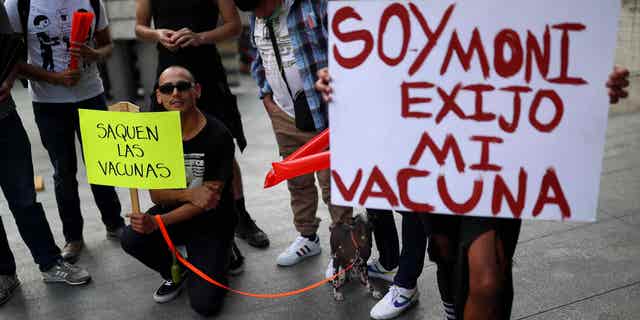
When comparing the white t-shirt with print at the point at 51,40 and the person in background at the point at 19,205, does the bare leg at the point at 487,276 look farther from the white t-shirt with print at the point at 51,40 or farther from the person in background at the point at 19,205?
the white t-shirt with print at the point at 51,40

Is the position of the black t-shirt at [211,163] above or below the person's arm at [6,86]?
below

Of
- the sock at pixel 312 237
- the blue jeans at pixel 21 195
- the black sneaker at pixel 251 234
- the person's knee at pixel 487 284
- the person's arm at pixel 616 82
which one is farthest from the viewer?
the black sneaker at pixel 251 234

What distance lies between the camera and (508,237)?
210cm

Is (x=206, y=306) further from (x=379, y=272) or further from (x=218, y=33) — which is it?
(x=218, y=33)

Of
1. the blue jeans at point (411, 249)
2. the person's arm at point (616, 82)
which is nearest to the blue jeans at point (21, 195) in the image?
the blue jeans at point (411, 249)

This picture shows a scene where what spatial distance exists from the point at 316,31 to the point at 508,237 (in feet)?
4.72

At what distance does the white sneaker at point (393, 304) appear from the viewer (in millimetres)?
2869

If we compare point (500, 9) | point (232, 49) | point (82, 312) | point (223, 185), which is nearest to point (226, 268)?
point (223, 185)

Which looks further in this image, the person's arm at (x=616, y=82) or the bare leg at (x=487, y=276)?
the bare leg at (x=487, y=276)

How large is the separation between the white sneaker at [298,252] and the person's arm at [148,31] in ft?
4.38

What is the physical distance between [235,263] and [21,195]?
1.21 meters

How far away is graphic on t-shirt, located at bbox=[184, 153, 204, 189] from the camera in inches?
117

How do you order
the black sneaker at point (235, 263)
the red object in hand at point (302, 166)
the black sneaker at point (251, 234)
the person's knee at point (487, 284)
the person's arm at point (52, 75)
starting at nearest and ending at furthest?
the person's knee at point (487, 284)
the red object in hand at point (302, 166)
the person's arm at point (52, 75)
the black sneaker at point (235, 263)
the black sneaker at point (251, 234)

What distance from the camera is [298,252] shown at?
3516 mm
